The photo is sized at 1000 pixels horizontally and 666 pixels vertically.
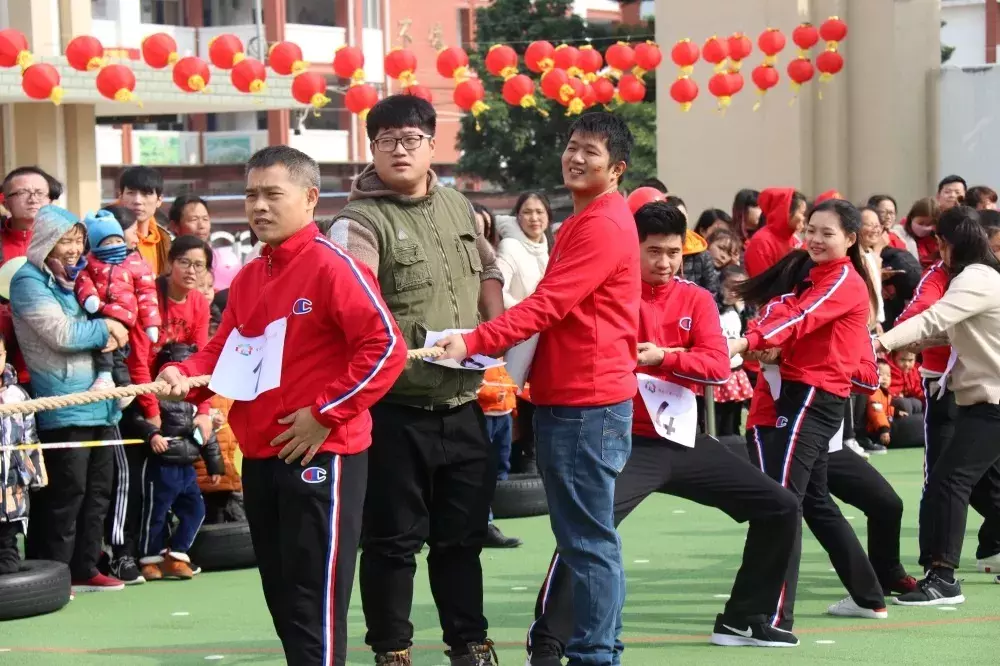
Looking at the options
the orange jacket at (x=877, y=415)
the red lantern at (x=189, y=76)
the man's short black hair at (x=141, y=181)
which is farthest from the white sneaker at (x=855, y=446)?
the red lantern at (x=189, y=76)

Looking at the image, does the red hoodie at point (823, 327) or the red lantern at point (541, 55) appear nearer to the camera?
the red hoodie at point (823, 327)

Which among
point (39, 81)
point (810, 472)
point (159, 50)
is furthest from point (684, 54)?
point (810, 472)

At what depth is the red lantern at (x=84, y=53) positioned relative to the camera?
14.2m

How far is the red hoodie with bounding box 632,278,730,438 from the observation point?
5.41 m

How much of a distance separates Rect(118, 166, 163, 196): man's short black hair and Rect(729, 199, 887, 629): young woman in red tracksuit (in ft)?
11.3

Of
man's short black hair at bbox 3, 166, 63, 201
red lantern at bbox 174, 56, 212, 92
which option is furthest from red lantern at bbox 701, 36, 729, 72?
man's short black hair at bbox 3, 166, 63, 201

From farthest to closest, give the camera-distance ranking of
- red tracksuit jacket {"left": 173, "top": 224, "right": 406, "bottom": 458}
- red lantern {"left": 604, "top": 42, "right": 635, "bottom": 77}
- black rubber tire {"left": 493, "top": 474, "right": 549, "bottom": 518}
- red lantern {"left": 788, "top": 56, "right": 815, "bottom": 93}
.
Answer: red lantern {"left": 788, "top": 56, "right": 815, "bottom": 93}, red lantern {"left": 604, "top": 42, "right": 635, "bottom": 77}, black rubber tire {"left": 493, "top": 474, "right": 549, "bottom": 518}, red tracksuit jacket {"left": 173, "top": 224, "right": 406, "bottom": 458}

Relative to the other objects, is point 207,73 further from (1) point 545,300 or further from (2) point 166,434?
(1) point 545,300

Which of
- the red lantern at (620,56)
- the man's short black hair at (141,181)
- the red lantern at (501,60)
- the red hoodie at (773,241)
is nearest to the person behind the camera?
the man's short black hair at (141,181)

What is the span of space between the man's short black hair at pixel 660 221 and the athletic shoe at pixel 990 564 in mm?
2703

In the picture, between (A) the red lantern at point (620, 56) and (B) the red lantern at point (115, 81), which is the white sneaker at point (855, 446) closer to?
(A) the red lantern at point (620, 56)

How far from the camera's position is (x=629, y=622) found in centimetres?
627

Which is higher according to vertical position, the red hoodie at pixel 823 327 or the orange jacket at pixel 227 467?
the red hoodie at pixel 823 327

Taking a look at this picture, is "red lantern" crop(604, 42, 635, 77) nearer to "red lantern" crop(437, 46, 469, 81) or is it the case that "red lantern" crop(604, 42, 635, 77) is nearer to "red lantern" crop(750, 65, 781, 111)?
"red lantern" crop(750, 65, 781, 111)
